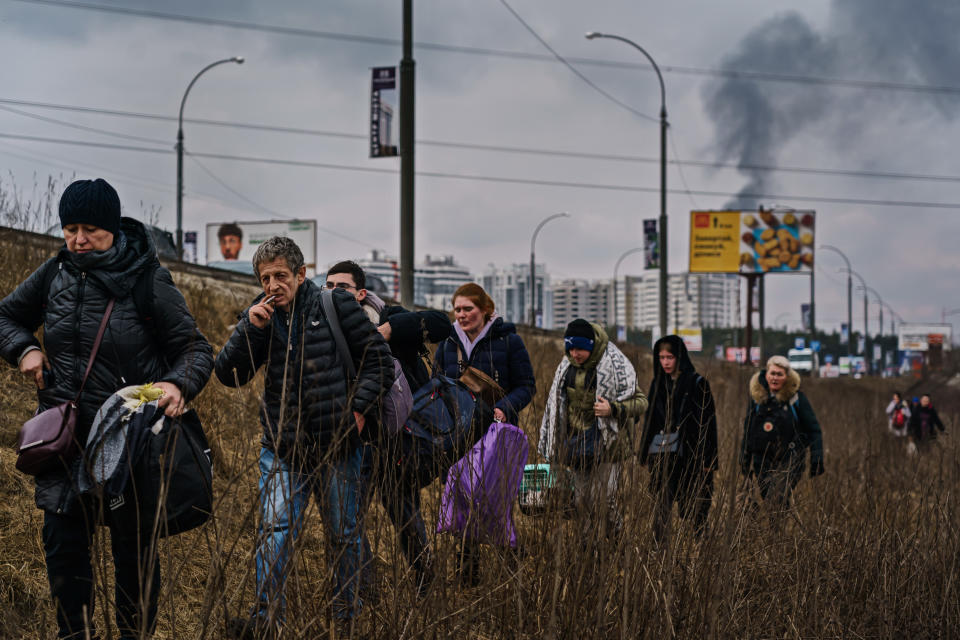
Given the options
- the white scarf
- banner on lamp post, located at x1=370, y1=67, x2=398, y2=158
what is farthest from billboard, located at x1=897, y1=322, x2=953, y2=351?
the white scarf

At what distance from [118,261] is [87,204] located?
0.71 feet

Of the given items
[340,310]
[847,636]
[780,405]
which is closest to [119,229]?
[340,310]

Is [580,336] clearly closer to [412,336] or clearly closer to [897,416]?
[412,336]

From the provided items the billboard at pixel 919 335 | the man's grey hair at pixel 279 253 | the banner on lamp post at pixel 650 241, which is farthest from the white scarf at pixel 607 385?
the billboard at pixel 919 335

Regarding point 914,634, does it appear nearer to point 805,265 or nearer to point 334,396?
point 334,396

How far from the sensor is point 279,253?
386cm

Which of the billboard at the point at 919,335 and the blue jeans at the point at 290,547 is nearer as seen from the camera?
the blue jeans at the point at 290,547

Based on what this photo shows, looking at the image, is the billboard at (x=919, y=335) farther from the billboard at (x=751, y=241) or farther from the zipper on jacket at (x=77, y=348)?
the zipper on jacket at (x=77, y=348)

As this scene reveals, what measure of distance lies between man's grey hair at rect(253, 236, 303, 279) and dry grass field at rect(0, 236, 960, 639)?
24.2 inches

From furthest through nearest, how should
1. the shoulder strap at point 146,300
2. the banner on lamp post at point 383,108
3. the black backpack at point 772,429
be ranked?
the banner on lamp post at point 383,108, the black backpack at point 772,429, the shoulder strap at point 146,300

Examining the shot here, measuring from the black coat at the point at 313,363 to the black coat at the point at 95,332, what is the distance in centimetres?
33

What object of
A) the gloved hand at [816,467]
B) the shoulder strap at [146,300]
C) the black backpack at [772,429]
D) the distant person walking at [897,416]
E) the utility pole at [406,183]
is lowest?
the distant person walking at [897,416]

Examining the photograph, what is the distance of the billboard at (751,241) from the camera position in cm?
4500

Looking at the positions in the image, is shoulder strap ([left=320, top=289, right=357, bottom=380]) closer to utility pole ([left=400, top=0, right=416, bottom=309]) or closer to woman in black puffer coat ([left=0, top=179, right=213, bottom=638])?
woman in black puffer coat ([left=0, top=179, right=213, bottom=638])
